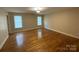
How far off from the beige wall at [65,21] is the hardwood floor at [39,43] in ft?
0.37

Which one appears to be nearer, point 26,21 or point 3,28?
point 3,28

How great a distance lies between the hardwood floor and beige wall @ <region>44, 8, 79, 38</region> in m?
0.11

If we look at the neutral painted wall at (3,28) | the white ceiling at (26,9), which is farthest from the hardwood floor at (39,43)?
the white ceiling at (26,9)

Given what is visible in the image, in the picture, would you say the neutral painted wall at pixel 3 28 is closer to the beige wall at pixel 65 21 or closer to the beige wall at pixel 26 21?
the beige wall at pixel 26 21

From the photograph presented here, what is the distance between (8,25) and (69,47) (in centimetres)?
124

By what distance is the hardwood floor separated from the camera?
1656mm

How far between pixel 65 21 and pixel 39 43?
661 mm

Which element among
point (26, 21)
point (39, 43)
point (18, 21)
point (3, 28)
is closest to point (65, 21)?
point (39, 43)

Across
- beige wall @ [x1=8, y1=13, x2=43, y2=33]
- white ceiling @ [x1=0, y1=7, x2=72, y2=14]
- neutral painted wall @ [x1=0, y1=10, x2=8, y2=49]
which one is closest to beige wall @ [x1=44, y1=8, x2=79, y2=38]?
white ceiling @ [x1=0, y1=7, x2=72, y2=14]

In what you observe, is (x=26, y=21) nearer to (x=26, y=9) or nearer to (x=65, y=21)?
(x=26, y=9)

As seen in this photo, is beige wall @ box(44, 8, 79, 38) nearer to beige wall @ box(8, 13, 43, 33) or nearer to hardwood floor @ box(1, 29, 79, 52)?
hardwood floor @ box(1, 29, 79, 52)

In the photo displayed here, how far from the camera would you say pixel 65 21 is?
5.54ft
